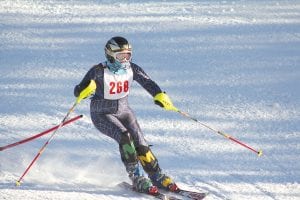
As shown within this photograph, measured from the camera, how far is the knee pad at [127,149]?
636 cm

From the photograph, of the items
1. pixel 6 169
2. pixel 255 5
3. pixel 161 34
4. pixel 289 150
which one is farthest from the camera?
pixel 255 5

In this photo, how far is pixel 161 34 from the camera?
12430 millimetres

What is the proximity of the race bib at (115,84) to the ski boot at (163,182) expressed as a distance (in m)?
0.89

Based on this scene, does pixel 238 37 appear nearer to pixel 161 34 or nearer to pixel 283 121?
pixel 161 34

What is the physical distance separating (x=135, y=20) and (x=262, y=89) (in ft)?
13.7

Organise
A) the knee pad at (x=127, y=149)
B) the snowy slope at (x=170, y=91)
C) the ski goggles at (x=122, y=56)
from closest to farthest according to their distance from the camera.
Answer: the knee pad at (x=127, y=149), the ski goggles at (x=122, y=56), the snowy slope at (x=170, y=91)

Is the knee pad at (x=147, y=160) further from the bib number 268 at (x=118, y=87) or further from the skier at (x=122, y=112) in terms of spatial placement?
the bib number 268 at (x=118, y=87)

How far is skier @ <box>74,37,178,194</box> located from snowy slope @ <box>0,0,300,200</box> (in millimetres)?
332

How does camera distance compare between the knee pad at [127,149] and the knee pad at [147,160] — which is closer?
the knee pad at [127,149]

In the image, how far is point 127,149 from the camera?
636 centimetres

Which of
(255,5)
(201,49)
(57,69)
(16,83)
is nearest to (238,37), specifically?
(201,49)

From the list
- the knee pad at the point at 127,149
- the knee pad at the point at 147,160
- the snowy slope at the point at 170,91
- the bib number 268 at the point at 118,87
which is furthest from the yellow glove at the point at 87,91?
the snowy slope at the point at 170,91

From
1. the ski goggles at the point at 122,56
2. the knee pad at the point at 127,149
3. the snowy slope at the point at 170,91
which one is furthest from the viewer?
the snowy slope at the point at 170,91

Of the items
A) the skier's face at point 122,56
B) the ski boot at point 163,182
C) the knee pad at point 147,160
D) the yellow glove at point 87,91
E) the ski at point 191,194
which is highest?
the skier's face at point 122,56
